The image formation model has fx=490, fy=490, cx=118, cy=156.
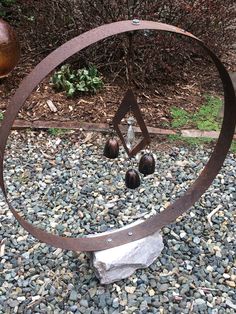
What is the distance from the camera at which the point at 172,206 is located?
267 centimetres

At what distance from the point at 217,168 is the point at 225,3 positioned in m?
2.62

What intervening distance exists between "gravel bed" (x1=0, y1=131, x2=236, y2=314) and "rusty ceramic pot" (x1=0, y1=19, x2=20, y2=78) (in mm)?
567

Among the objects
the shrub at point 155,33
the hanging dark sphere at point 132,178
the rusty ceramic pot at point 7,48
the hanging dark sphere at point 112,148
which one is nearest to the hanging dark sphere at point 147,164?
the hanging dark sphere at point 132,178

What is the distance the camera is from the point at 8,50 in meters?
3.81

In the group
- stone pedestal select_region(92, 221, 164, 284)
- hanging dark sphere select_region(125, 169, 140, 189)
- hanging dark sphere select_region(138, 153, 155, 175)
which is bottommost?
stone pedestal select_region(92, 221, 164, 284)

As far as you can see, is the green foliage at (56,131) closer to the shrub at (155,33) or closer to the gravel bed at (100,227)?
the gravel bed at (100,227)

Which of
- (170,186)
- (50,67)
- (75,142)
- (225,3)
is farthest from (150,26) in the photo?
(225,3)

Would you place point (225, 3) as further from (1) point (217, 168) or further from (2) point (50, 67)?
(2) point (50, 67)

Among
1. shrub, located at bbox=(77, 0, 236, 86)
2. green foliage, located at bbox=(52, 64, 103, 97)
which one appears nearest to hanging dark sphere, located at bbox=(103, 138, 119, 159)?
green foliage, located at bbox=(52, 64, 103, 97)

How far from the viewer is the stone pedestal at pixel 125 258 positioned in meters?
2.51

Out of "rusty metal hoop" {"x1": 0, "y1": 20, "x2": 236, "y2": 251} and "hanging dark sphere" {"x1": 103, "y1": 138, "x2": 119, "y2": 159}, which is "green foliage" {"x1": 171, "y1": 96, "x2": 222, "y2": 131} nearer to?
"rusty metal hoop" {"x1": 0, "y1": 20, "x2": 236, "y2": 251}

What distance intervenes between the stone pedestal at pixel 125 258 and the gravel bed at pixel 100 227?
64 millimetres

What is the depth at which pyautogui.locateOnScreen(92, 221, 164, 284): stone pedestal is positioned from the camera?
2.51 metres

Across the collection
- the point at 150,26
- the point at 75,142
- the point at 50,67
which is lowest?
the point at 75,142
